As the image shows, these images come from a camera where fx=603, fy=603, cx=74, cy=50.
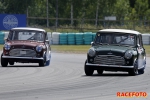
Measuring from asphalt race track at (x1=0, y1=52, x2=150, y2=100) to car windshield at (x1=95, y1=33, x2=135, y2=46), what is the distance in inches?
50.5

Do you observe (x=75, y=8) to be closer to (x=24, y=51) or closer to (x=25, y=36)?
(x=25, y=36)

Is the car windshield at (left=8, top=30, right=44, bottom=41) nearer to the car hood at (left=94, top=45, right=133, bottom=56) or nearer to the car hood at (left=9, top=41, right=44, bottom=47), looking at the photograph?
the car hood at (left=9, top=41, right=44, bottom=47)

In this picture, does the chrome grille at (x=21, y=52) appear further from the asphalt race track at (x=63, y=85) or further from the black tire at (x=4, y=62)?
the asphalt race track at (x=63, y=85)

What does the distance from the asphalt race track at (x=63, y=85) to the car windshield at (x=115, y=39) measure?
1282mm

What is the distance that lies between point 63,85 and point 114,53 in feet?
12.3

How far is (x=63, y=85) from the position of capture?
53.5 feet

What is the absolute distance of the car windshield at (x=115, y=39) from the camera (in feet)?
67.4

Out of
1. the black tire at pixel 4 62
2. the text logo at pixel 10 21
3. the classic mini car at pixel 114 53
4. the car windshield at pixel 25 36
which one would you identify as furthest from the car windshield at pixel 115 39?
the text logo at pixel 10 21

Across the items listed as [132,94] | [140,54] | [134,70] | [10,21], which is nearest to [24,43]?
[140,54]

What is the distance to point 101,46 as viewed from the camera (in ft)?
66.2

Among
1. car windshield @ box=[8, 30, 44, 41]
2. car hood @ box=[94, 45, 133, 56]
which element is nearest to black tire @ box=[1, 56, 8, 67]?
car windshield @ box=[8, 30, 44, 41]

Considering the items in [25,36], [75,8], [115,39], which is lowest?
[75,8]

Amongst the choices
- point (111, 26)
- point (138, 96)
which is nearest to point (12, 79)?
point (138, 96)

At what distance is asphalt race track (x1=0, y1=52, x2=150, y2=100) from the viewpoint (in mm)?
13656
